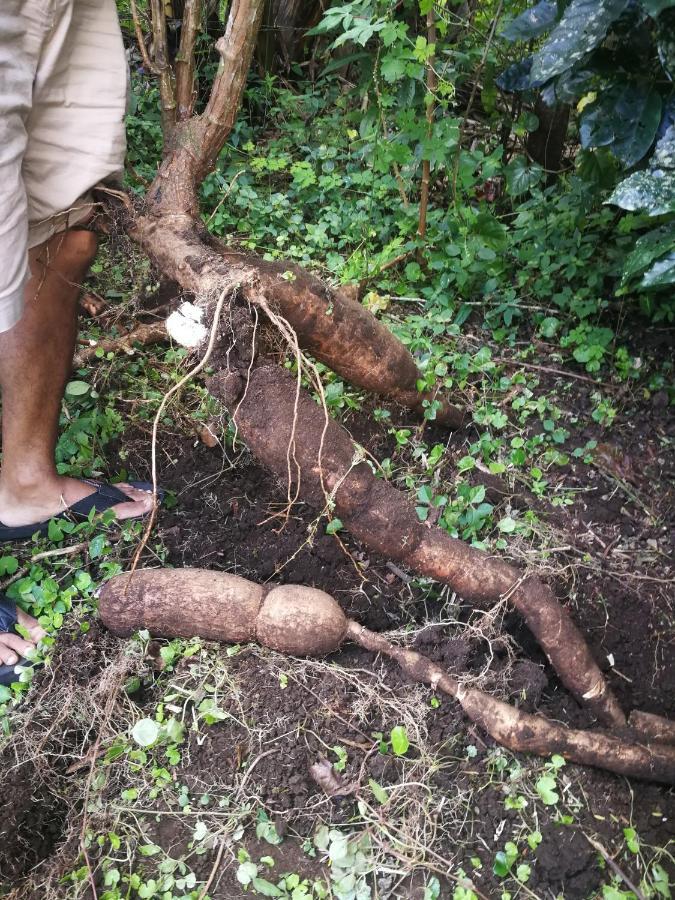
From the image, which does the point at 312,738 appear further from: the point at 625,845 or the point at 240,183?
the point at 240,183

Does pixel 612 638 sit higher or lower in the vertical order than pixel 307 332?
lower

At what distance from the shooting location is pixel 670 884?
138cm

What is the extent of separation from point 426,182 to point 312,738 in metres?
2.02

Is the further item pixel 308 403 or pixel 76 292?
pixel 76 292

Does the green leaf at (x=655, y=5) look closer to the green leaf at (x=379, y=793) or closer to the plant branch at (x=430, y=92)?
the plant branch at (x=430, y=92)

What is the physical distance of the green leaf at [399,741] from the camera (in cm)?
148

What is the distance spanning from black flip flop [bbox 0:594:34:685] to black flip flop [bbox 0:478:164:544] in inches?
9.3

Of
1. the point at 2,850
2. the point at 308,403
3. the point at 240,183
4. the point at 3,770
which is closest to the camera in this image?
the point at 2,850

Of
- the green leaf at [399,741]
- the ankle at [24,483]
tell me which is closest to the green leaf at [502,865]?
the green leaf at [399,741]

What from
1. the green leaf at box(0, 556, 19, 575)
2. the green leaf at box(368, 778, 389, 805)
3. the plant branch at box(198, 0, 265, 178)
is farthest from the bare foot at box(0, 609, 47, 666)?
the plant branch at box(198, 0, 265, 178)

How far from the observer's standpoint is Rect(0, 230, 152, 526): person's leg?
1883 millimetres

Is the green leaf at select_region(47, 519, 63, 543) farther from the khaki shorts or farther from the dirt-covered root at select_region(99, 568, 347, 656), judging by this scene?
the khaki shorts

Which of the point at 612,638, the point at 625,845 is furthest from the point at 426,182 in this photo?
the point at 625,845

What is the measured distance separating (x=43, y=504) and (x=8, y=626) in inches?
15.6
